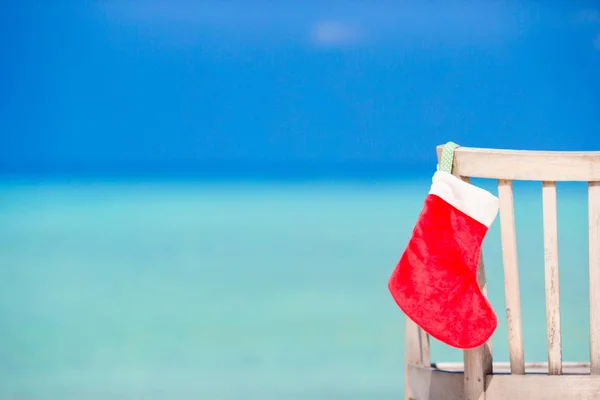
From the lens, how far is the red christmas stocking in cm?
88

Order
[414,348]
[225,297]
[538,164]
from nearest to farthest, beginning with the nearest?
[538,164]
[414,348]
[225,297]

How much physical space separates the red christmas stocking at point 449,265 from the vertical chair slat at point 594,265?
0.11 m

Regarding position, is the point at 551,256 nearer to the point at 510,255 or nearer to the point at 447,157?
the point at 510,255

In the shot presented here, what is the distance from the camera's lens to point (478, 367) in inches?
36.3

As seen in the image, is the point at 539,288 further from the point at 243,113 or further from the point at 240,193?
the point at 243,113

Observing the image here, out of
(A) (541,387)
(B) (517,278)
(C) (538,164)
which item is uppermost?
(C) (538,164)

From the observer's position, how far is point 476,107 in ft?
22.2

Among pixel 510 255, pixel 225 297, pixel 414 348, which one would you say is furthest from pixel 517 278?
pixel 225 297

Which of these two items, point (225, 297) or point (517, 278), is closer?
point (517, 278)

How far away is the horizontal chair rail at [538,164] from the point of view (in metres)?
0.86

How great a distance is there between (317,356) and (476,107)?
5.06 m

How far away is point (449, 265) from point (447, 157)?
13cm

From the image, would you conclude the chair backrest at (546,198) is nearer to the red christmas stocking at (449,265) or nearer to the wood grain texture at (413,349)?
the red christmas stocking at (449,265)

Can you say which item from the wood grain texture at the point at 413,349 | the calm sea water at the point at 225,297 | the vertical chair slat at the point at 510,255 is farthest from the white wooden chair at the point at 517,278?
the calm sea water at the point at 225,297
